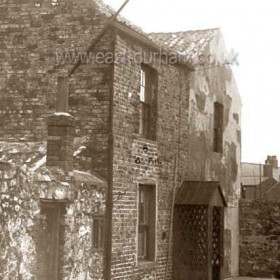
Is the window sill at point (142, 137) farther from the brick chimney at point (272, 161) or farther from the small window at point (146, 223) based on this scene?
the brick chimney at point (272, 161)

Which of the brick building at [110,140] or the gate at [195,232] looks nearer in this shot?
the brick building at [110,140]

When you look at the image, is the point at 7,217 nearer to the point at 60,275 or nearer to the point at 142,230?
the point at 60,275

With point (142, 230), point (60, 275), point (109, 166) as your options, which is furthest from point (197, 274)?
point (60, 275)

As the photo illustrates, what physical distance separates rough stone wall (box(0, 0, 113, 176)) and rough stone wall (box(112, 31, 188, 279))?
458mm

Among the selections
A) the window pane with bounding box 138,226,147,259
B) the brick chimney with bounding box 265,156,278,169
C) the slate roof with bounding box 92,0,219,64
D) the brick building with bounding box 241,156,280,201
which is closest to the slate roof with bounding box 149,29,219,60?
the slate roof with bounding box 92,0,219,64

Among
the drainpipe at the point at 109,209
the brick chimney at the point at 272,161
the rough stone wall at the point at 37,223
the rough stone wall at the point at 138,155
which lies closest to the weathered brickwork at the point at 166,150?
the rough stone wall at the point at 138,155

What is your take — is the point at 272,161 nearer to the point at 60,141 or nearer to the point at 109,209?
the point at 109,209

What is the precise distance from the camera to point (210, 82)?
18.4 m

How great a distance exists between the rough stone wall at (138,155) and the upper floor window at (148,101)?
15 centimetres

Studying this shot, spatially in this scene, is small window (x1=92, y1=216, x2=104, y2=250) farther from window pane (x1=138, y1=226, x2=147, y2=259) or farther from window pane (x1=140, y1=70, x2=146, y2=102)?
window pane (x1=140, y1=70, x2=146, y2=102)

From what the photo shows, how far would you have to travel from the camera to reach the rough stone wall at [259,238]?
792 inches

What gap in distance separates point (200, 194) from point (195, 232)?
38.7 inches

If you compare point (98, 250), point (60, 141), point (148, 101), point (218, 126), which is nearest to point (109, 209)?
point (98, 250)

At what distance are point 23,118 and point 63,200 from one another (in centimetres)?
332
